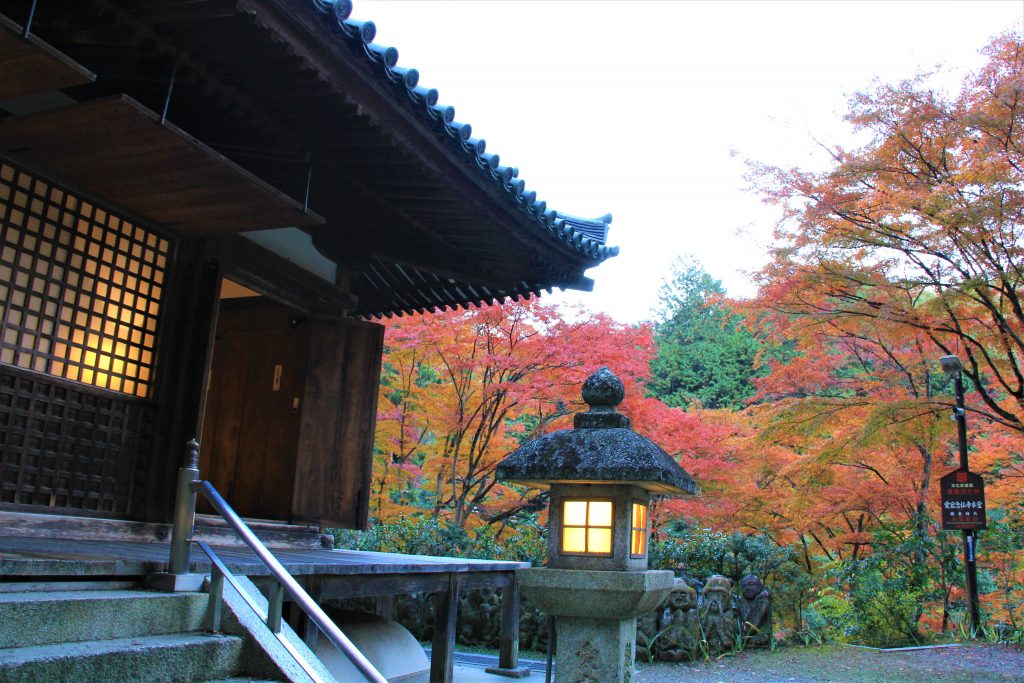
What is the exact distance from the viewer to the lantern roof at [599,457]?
473 centimetres

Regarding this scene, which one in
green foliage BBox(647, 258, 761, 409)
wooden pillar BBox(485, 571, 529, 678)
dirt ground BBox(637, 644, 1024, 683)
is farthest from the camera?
green foliage BBox(647, 258, 761, 409)

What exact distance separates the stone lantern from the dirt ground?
4146 mm

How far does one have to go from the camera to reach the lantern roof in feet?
15.5

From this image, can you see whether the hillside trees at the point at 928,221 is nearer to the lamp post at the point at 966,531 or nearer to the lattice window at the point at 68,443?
the lamp post at the point at 966,531

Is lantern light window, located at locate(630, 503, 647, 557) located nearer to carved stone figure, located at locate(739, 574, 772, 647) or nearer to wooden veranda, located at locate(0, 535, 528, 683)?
wooden veranda, located at locate(0, 535, 528, 683)

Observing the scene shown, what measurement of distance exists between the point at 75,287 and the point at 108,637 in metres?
2.91

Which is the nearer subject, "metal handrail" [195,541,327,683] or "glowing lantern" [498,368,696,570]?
"metal handrail" [195,541,327,683]

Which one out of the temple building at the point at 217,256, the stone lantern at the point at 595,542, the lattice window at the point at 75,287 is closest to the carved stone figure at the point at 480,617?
the temple building at the point at 217,256

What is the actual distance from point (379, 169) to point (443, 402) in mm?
7937

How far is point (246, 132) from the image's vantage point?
17.1ft

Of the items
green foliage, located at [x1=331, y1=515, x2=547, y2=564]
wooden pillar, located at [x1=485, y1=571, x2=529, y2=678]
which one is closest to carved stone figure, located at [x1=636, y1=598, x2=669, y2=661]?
green foliage, located at [x1=331, y1=515, x2=547, y2=564]

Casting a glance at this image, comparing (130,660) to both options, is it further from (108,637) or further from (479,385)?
(479,385)

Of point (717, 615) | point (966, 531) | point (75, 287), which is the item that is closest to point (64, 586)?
point (75, 287)

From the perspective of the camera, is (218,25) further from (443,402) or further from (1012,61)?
(443,402)
